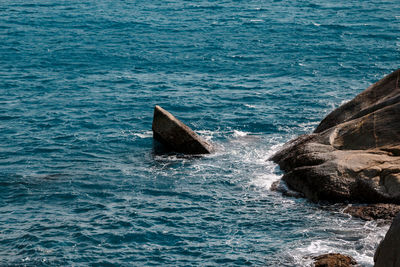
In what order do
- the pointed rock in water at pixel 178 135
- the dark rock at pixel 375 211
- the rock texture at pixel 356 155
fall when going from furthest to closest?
the pointed rock in water at pixel 178 135, the rock texture at pixel 356 155, the dark rock at pixel 375 211

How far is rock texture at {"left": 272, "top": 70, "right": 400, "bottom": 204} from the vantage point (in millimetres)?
29938

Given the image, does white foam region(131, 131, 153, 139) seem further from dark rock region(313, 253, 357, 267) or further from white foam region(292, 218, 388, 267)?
dark rock region(313, 253, 357, 267)

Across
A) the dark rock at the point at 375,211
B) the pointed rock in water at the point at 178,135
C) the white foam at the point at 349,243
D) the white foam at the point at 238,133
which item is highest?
the pointed rock in water at the point at 178,135

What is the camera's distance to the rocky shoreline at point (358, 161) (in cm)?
2958

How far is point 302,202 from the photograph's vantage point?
103ft

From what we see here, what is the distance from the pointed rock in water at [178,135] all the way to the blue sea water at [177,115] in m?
0.88

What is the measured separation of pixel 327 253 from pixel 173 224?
788 centimetres

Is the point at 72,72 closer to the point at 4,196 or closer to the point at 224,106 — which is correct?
the point at 224,106

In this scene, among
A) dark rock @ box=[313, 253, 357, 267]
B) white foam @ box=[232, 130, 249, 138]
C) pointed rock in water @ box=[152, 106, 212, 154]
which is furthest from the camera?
white foam @ box=[232, 130, 249, 138]

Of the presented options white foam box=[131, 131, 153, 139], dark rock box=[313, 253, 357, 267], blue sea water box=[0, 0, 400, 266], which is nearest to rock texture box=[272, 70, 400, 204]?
blue sea water box=[0, 0, 400, 266]

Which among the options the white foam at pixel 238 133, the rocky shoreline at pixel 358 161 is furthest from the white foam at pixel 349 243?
the white foam at pixel 238 133

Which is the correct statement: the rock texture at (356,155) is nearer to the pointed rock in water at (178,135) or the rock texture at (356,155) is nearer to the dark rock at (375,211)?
the dark rock at (375,211)

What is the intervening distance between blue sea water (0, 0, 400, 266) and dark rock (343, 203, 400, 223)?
23.1 inches

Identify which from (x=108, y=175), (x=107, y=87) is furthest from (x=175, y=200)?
(x=107, y=87)
